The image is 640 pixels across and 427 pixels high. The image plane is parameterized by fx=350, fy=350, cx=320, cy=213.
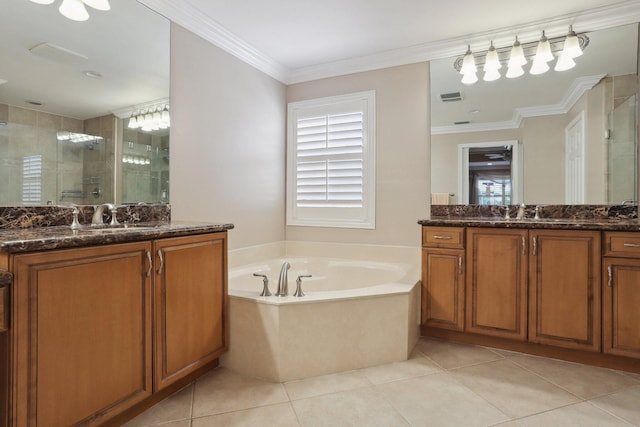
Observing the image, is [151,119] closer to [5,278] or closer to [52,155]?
[52,155]

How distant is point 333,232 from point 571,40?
7.88ft

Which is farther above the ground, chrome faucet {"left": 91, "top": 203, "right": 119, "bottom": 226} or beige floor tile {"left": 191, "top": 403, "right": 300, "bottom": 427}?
chrome faucet {"left": 91, "top": 203, "right": 119, "bottom": 226}

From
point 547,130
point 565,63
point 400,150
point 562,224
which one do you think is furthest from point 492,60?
point 562,224

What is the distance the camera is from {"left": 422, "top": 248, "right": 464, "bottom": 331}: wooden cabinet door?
8.30 ft

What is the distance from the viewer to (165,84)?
2.37m

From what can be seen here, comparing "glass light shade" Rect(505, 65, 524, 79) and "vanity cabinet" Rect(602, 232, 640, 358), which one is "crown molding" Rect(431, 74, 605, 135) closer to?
"glass light shade" Rect(505, 65, 524, 79)

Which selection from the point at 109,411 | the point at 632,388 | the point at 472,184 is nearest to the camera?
the point at 109,411

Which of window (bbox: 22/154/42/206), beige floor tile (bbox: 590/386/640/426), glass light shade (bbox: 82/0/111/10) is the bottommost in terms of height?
beige floor tile (bbox: 590/386/640/426)

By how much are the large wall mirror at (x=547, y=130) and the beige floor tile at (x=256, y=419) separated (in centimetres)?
213

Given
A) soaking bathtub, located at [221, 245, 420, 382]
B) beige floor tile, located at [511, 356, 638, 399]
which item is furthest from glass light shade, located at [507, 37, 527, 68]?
beige floor tile, located at [511, 356, 638, 399]

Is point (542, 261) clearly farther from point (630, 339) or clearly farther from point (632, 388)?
point (632, 388)

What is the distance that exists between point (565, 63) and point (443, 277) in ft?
5.96

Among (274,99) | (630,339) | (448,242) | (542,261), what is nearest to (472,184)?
(448,242)

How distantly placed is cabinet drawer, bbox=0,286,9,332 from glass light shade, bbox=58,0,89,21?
148 centimetres
